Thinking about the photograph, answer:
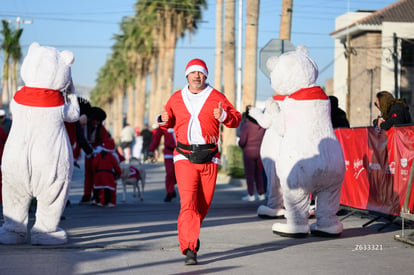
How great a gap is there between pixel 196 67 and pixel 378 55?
44710mm

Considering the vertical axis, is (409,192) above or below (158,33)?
below

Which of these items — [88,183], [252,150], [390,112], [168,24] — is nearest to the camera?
[390,112]

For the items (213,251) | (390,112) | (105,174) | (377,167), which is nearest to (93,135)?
(105,174)

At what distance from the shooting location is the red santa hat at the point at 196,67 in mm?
7691

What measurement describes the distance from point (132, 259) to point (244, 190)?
12182mm

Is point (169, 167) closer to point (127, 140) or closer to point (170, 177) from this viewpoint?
point (170, 177)

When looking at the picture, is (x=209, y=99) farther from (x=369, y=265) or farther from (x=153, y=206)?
(x=153, y=206)

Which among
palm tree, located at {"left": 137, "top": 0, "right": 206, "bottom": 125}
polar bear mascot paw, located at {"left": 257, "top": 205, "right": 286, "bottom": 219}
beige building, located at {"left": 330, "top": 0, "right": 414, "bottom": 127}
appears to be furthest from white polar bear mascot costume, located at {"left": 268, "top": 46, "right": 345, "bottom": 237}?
beige building, located at {"left": 330, "top": 0, "right": 414, "bottom": 127}

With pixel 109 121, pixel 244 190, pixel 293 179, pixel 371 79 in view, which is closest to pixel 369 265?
pixel 293 179

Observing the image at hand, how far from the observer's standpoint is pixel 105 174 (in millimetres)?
13992

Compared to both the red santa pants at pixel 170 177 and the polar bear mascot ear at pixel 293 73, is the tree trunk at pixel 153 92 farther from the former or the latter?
the polar bear mascot ear at pixel 293 73

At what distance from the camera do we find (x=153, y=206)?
13.9m

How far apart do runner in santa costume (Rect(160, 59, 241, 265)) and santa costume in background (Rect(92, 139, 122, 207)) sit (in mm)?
6344

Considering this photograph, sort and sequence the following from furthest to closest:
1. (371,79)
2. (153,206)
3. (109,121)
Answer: (109,121), (371,79), (153,206)
